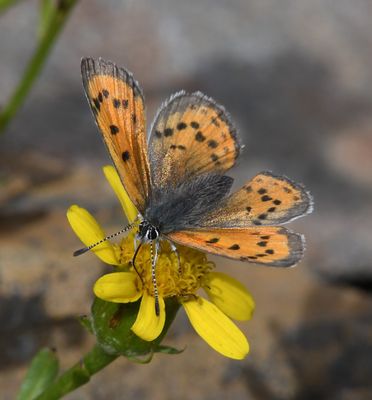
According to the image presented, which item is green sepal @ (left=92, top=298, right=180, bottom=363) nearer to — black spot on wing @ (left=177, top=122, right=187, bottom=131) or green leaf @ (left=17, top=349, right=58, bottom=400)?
green leaf @ (left=17, top=349, right=58, bottom=400)

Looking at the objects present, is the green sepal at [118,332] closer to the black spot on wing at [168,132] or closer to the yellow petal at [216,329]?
the yellow petal at [216,329]

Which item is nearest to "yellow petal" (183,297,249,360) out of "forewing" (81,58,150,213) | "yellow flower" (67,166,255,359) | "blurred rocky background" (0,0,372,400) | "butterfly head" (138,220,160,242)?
"yellow flower" (67,166,255,359)

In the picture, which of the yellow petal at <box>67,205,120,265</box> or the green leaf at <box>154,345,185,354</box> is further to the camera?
the yellow petal at <box>67,205,120,265</box>

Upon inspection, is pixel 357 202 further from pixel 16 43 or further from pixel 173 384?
pixel 16 43

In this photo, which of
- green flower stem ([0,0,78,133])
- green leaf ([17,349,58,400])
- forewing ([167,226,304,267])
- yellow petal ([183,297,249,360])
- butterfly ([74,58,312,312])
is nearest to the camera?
forewing ([167,226,304,267])

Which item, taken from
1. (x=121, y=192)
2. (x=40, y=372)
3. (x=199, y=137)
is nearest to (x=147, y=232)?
(x=121, y=192)

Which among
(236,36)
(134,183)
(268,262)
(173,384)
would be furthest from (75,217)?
(236,36)

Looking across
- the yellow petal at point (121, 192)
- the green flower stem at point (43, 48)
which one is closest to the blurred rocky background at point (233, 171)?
the green flower stem at point (43, 48)
